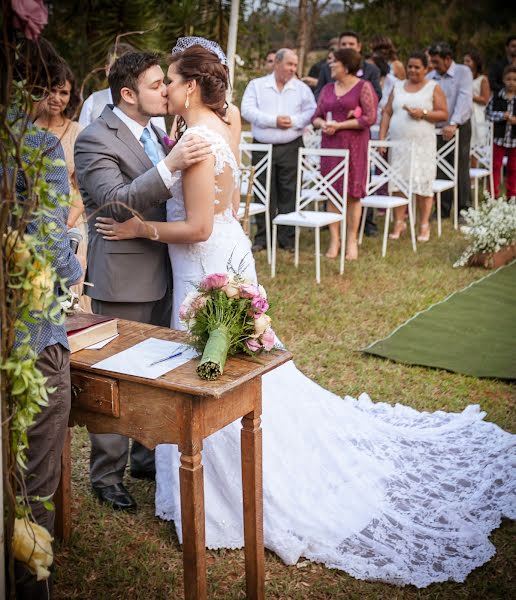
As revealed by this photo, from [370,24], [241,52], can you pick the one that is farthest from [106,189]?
[370,24]

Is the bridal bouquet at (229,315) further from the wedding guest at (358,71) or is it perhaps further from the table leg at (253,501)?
the wedding guest at (358,71)

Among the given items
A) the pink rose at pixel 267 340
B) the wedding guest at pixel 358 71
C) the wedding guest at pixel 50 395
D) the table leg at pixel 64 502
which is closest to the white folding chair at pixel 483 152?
the wedding guest at pixel 358 71

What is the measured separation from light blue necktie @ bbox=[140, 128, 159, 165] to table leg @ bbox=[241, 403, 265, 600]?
1275 millimetres

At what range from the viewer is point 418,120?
28.7 feet

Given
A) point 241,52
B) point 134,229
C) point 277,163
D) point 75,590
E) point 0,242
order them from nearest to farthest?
point 0,242, point 75,590, point 134,229, point 277,163, point 241,52

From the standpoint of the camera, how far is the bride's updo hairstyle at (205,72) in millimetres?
3010

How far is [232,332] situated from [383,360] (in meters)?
3.13

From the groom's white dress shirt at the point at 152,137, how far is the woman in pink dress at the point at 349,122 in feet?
15.7

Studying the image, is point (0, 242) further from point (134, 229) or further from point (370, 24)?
point (370, 24)

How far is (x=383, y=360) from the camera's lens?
546 centimetres

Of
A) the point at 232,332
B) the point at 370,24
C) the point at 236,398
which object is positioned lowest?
the point at 236,398

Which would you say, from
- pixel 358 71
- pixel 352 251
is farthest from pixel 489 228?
pixel 358 71

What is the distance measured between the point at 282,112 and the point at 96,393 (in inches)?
249

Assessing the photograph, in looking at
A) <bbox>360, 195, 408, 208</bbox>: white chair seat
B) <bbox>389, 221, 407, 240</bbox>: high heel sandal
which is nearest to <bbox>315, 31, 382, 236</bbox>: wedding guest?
<bbox>389, 221, 407, 240</bbox>: high heel sandal
